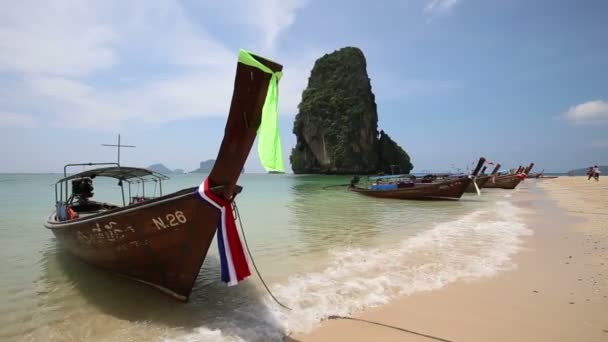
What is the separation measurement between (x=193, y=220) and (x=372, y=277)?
3.29 meters

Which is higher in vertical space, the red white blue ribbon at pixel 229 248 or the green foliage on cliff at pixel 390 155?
the green foliage on cliff at pixel 390 155

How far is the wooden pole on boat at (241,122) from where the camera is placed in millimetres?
3514

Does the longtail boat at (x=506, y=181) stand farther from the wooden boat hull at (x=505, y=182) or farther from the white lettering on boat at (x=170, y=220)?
the white lettering on boat at (x=170, y=220)

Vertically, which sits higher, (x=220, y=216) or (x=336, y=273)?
(x=220, y=216)

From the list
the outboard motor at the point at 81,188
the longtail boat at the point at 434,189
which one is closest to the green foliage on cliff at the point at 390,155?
the longtail boat at the point at 434,189

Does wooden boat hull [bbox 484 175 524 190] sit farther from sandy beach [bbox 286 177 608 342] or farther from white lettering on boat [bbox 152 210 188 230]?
white lettering on boat [bbox 152 210 188 230]

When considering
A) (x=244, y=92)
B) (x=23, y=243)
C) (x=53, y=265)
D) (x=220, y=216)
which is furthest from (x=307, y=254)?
(x=23, y=243)

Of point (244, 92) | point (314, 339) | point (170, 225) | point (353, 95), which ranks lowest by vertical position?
point (314, 339)

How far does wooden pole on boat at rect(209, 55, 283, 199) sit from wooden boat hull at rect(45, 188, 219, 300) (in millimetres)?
452

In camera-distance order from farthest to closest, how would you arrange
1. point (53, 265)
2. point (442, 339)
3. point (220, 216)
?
point (53, 265) < point (220, 216) < point (442, 339)

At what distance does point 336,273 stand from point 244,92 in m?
3.86

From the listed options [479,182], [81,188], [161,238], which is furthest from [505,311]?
[479,182]

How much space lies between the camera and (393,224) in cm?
1117

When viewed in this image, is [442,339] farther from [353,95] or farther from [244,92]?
[353,95]
